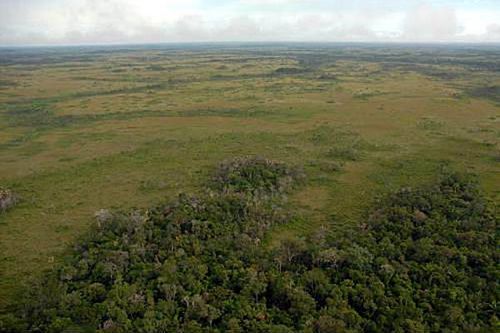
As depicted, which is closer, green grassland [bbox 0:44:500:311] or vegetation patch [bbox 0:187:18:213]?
green grassland [bbox 0:44:500:311]

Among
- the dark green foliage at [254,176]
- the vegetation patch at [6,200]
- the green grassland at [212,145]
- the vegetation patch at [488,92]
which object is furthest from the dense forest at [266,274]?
the vegetation patch at [488,92]

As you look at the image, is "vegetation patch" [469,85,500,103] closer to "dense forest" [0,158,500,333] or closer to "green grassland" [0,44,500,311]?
"green grassland" [0,44,500,311]

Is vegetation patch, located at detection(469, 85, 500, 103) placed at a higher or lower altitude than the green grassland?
higher

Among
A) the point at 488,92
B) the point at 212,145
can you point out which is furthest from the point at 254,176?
the point at 488,92

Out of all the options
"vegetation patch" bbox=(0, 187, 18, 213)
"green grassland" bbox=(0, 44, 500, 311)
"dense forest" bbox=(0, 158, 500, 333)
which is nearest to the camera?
"dense forest" bbox=(0, 158, 500, 333)

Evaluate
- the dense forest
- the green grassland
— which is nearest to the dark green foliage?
the green grassland

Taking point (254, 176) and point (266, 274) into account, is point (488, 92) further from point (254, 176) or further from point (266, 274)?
point (266, 274)

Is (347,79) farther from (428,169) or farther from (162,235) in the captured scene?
(162,235)

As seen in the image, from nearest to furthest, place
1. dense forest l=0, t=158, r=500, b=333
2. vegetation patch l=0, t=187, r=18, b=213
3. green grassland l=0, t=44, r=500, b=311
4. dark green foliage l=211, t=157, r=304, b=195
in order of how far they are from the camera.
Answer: dense forest l=0, t=158, r=500, b=333 < green grassland l=0, t=44, r=500, b=311 < vegetation patch l=0, t=187, r=18, b=213 < dark green foliage l=211, t=157, r=304, b=195
